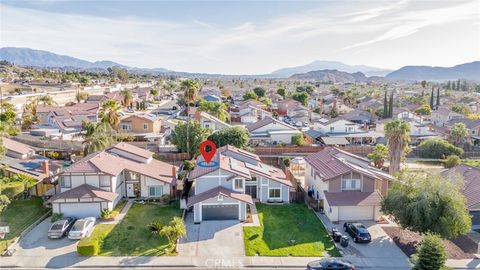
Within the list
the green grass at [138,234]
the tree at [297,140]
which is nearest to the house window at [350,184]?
the green grass at [138,234]

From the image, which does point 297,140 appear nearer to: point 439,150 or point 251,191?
point 439,150

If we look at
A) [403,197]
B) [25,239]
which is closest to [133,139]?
[25,239]

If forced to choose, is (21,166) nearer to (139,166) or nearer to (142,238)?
(139,166)

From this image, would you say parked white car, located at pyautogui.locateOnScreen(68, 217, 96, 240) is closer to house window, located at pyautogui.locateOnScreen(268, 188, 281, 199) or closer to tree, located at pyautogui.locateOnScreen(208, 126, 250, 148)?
house window, located at pyautogui.locateOnScreen(268, 188, 281, 199)

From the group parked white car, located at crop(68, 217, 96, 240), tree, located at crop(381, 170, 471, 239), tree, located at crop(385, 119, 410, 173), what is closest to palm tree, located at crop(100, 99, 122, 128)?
parked white car, located at crop(68, 217, 96, 240)

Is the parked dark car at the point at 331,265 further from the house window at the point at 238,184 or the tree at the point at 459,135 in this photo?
the tree at the point at 459,135
